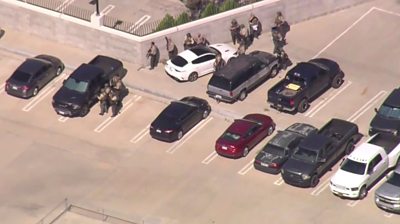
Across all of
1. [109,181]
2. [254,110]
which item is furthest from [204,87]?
[109,181]

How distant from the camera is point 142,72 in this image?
226ft

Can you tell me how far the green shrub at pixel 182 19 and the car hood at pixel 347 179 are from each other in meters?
14.3

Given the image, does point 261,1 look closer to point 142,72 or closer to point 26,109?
point 142,72

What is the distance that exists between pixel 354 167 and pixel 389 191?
81.6 inches

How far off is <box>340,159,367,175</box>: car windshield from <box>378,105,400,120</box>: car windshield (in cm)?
424

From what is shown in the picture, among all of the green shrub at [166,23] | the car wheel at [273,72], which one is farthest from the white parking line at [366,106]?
the green shrub at [166,23]

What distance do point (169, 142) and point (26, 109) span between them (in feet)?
25.4

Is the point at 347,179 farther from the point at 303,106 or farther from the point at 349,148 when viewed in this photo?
the point at 303,106

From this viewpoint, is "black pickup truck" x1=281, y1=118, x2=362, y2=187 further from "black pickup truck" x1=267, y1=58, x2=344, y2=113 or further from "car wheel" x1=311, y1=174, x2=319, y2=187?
"black pickup truck" x1=267, y1=58, x2=344, y2=113

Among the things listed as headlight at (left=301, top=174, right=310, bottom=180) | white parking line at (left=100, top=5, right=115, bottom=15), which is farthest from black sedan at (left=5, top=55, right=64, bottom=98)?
headlight at (left=301, top=174, right=310, bottom=180)

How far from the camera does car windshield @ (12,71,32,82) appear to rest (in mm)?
67188

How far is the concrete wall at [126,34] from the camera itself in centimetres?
6925

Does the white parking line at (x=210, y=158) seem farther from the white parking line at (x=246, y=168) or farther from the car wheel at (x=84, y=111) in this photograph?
the car wheel at (x=84, y=111)

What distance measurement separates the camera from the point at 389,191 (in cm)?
5769
